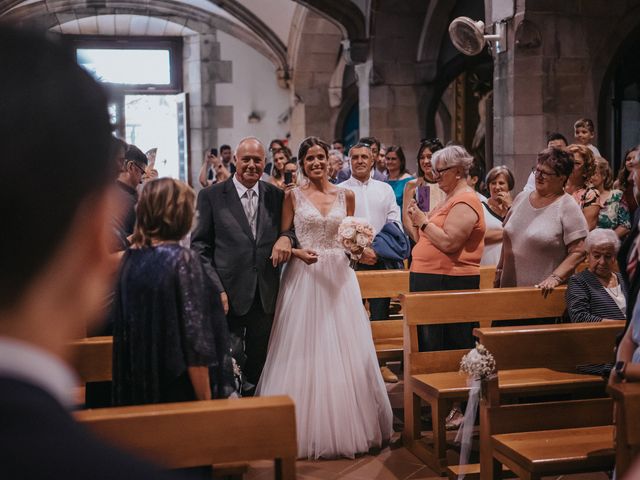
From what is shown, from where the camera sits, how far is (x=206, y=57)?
18.1 metres

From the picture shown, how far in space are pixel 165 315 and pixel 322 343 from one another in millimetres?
1736

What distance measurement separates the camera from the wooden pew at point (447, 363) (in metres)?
3.97

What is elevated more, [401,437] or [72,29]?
[72,29]

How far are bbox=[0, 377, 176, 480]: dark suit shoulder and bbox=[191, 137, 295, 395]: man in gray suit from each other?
3.92 meters

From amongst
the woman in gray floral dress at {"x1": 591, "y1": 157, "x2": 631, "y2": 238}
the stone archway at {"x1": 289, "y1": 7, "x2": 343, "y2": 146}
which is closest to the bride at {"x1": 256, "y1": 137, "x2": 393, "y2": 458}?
the woman in gray floral dress at {"x1": 591, "y1": 157, "x2": 631, "y2": 238}

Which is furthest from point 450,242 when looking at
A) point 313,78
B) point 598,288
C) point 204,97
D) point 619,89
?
point 204,97

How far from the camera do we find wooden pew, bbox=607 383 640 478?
254 cm

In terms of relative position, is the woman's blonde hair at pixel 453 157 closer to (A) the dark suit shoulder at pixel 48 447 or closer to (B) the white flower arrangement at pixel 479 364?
(B) the white flower arrangement at pixel 479 364

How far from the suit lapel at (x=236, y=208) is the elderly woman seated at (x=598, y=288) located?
1.69 meters

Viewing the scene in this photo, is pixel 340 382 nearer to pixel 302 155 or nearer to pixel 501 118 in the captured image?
pixel 302 155

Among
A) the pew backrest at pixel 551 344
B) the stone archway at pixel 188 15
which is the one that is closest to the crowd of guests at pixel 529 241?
the pew backrest at pixel 551 344

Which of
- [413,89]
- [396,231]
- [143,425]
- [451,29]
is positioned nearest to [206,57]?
[413,89]

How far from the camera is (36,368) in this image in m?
0.48

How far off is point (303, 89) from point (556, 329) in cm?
1391
